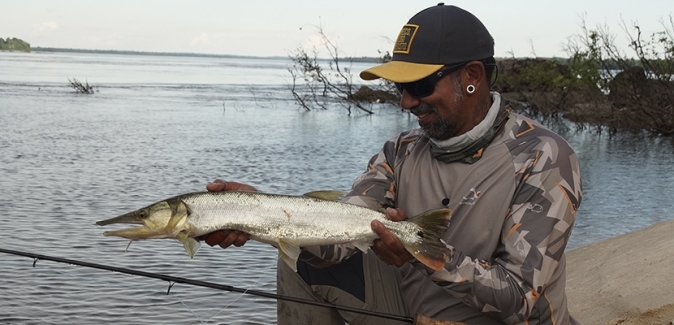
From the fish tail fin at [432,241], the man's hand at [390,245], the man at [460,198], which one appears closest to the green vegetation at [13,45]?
the man at [460,198]

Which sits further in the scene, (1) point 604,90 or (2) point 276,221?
(1) point 604,90

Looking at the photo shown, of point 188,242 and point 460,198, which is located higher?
point 460,198

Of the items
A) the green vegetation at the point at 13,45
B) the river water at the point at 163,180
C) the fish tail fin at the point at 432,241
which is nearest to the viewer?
the fish tail fin at the point at 432,241

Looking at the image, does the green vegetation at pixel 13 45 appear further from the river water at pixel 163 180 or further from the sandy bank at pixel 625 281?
the sandy bank at pixel 625 281

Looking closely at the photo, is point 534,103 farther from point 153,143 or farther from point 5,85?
point 5,85

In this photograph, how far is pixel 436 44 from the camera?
3.88 m

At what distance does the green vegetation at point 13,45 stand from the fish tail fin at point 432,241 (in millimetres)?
165474

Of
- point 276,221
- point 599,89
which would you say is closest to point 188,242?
point 276,221

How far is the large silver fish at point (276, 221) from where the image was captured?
3.54 metres

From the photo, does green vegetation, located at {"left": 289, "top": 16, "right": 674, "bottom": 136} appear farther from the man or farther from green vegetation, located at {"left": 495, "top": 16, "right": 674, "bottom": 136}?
the man

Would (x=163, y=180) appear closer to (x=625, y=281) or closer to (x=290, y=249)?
(x=625, y=281)

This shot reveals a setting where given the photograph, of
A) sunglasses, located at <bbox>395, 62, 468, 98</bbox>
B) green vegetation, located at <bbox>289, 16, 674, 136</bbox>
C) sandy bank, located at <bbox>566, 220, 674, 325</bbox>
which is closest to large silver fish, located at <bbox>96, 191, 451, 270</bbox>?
sunglasses, located at <bbox>395, 62, 468, 98</bbox>

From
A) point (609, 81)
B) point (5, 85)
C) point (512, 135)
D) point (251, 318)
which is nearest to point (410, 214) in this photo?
point (512, 135)

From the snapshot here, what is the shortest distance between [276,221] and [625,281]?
151 inches
